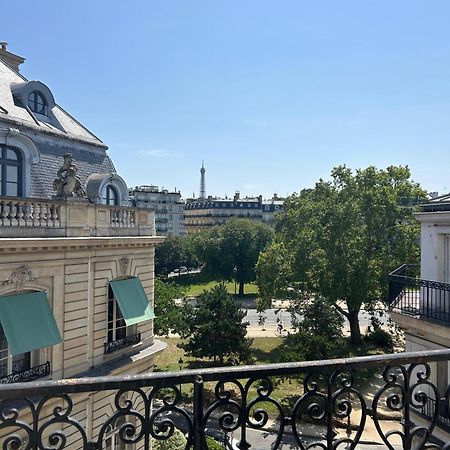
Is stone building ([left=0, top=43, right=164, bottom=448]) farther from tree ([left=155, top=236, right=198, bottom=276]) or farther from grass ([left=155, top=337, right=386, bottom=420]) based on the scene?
tree ([left=155, top=236, right=198, bottom=276])

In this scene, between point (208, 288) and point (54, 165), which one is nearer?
point (54, 165)

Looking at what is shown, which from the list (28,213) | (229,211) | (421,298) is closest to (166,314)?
(28,213)

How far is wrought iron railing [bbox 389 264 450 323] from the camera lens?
13508 mm

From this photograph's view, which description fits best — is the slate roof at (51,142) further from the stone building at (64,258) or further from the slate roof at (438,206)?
the slate roof at (438,206)

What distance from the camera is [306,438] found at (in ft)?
65.1

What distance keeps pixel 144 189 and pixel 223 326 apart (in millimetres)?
84318

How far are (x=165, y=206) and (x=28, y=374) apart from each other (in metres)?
A: 98.5

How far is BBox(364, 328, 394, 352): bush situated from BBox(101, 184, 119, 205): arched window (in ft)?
84.7

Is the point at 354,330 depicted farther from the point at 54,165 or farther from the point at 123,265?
the point at 54,165

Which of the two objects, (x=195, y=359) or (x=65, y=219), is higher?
(x=65, y=219)

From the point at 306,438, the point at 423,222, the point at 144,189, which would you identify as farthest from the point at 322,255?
the point at 144,189

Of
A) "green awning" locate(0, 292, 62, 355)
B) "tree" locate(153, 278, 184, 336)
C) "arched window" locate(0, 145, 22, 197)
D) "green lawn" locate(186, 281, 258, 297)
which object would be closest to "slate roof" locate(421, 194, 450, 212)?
"green awning" locate(0, 292, 62, 355)

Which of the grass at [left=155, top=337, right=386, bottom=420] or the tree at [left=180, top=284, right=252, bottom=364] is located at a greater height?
the tree at [left=180, top=284, right=252, bottom=364]

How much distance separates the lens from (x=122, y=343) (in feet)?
50.7
